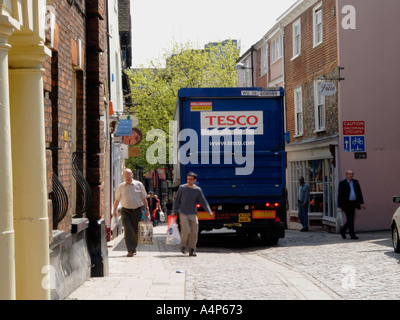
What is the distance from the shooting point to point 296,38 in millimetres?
30406

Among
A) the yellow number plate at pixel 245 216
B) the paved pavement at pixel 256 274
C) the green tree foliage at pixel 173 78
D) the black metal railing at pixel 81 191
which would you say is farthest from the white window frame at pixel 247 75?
the black metal railing at pixel 81 191

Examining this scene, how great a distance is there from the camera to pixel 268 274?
37.9 ft

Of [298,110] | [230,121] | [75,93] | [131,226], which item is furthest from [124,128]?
[75,93]

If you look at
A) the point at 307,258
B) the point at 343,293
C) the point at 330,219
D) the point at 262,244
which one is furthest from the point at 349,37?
the point at 343,293

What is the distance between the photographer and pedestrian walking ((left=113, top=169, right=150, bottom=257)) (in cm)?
1516

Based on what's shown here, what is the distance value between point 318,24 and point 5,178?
22.9m

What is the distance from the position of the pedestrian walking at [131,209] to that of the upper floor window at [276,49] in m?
18.9

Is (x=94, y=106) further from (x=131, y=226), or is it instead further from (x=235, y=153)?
(x=235, y=153)

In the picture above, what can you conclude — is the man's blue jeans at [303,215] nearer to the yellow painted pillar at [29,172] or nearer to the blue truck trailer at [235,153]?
the blue truck trailer at [235,153]

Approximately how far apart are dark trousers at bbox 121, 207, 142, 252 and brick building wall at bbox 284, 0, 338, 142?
1119cm

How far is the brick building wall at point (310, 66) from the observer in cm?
2498

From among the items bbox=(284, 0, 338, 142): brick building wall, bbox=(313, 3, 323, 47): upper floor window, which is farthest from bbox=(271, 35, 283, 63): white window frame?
bbox=(313, 3, 323, 47): upper floor window
